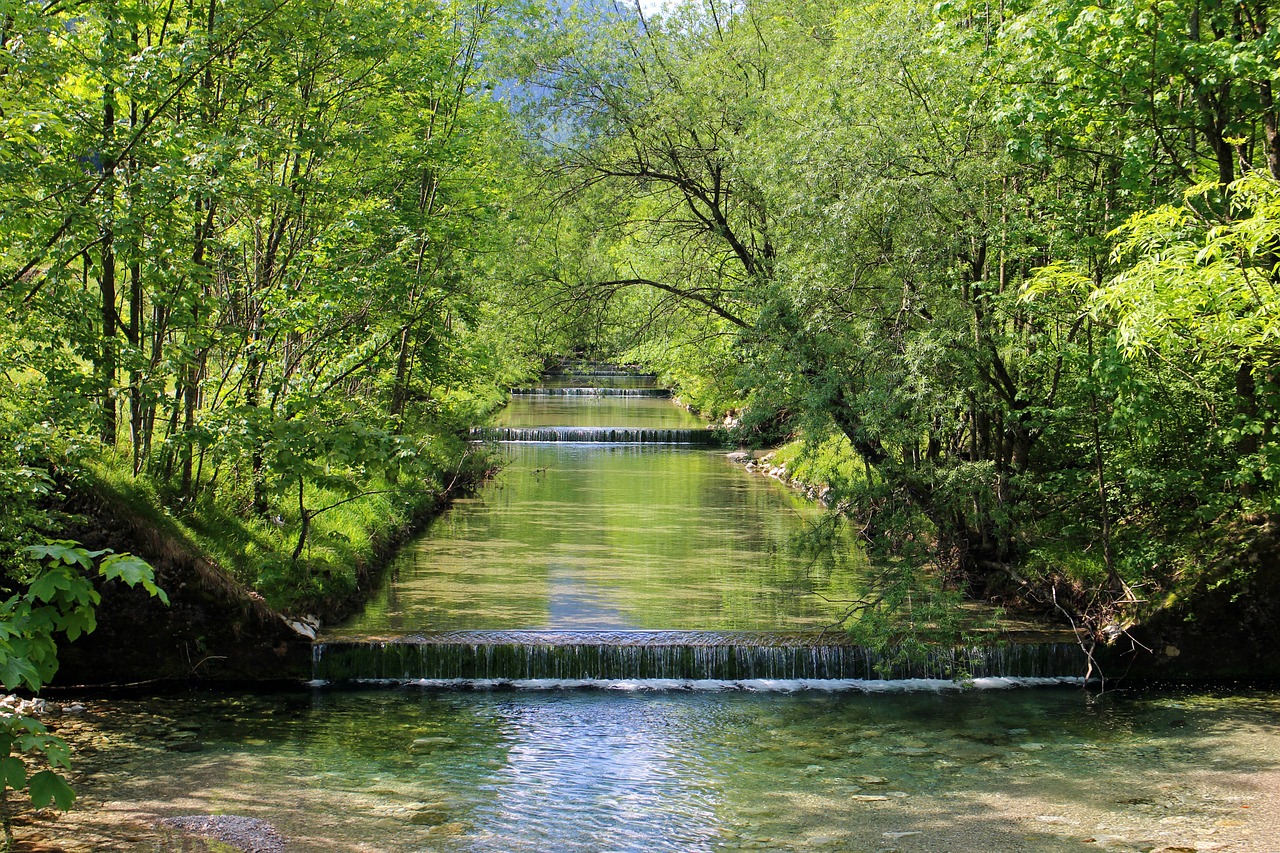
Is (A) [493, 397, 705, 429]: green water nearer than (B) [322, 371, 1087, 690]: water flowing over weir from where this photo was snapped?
No

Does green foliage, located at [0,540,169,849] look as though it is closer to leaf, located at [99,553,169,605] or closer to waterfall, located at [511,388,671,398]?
leaf, located at [99,553,169,605]

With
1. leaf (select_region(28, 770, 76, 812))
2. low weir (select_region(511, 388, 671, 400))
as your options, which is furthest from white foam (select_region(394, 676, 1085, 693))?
low weir (select_region(511, 388, 671, 400))

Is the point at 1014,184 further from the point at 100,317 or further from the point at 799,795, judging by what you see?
the point at 100,317

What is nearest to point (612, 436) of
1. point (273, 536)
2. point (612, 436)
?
point (612, 436)

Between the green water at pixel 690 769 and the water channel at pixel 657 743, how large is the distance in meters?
0.03

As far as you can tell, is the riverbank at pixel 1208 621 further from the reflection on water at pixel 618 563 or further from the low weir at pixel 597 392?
the low weir at pixel 597 392

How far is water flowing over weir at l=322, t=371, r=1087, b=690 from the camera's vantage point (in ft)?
36.3

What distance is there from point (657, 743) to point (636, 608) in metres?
3.73

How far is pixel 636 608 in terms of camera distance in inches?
504

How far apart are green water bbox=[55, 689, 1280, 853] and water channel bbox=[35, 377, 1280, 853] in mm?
26

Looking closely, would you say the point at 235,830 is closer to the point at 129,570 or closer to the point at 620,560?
the point at 129,570

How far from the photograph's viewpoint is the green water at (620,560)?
1249 centimetres

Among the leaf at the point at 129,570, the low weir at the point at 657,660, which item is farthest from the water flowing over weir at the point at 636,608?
the leaf at the point at 129,570

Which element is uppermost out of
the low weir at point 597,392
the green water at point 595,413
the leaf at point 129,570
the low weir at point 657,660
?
the low weir at point 597,392
